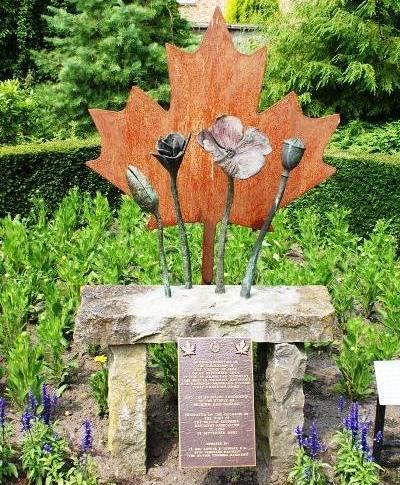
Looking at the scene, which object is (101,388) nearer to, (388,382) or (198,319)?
(198,319)

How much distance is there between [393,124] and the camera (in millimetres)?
10742

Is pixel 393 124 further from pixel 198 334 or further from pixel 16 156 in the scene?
pixel 198 334

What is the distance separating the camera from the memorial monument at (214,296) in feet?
12.0

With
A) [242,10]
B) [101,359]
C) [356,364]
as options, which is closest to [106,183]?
[101,359]

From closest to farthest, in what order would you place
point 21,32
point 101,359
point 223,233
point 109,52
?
point 223,233, point 101,359, point 109,52, point 21,32

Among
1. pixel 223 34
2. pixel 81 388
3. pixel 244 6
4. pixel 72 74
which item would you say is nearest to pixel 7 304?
pixel 81 388

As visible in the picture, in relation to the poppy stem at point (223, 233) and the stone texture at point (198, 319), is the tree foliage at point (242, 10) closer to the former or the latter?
the poppy stem at point (223, 233)

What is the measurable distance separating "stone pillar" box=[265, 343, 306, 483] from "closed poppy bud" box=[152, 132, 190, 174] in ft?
3.29

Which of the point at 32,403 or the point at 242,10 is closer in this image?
the point at 32,403

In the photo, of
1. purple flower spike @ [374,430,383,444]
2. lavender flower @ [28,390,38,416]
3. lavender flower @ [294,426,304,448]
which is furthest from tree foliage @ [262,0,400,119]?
lavender flower @ [28,390,38,416]

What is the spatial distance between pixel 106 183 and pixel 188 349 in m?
5.22

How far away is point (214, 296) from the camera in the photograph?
399 centimetres

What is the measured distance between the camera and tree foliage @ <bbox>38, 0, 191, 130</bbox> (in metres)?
11.3

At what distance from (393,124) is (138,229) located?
524 cm
